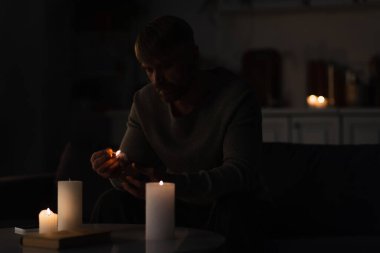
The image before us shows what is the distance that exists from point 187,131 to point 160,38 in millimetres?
308

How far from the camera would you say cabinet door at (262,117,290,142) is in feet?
16.2

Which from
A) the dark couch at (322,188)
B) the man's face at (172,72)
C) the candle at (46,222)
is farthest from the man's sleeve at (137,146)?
the candle at (46,222)

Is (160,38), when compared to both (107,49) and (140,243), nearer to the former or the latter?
(140,243)

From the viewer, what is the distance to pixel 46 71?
204 inches

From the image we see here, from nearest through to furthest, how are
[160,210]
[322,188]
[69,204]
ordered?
1. [160,210]
2. [69,204]
3. [322,188]

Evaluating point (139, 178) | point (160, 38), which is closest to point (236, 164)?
point (139, 178)

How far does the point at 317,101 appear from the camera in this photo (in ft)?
16.5

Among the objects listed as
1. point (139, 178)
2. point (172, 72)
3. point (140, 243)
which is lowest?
point (140, 243)

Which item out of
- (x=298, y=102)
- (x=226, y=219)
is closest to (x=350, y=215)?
(x=226, y=219)

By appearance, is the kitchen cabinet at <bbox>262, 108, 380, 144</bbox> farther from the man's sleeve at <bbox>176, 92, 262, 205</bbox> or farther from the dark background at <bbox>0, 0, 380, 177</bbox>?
the man's sleeve at <bbox>176, 92, 262, 205</bbox>

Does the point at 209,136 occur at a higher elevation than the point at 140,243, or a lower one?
higher

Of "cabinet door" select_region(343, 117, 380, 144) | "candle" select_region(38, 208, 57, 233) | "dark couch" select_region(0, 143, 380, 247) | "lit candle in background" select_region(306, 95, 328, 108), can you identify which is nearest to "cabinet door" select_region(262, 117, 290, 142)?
A: "lit candle in background" select_region(306, 95, 328, 108)

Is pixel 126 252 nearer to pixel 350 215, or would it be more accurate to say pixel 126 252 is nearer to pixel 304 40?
pixel 350 215

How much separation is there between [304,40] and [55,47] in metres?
1.69
